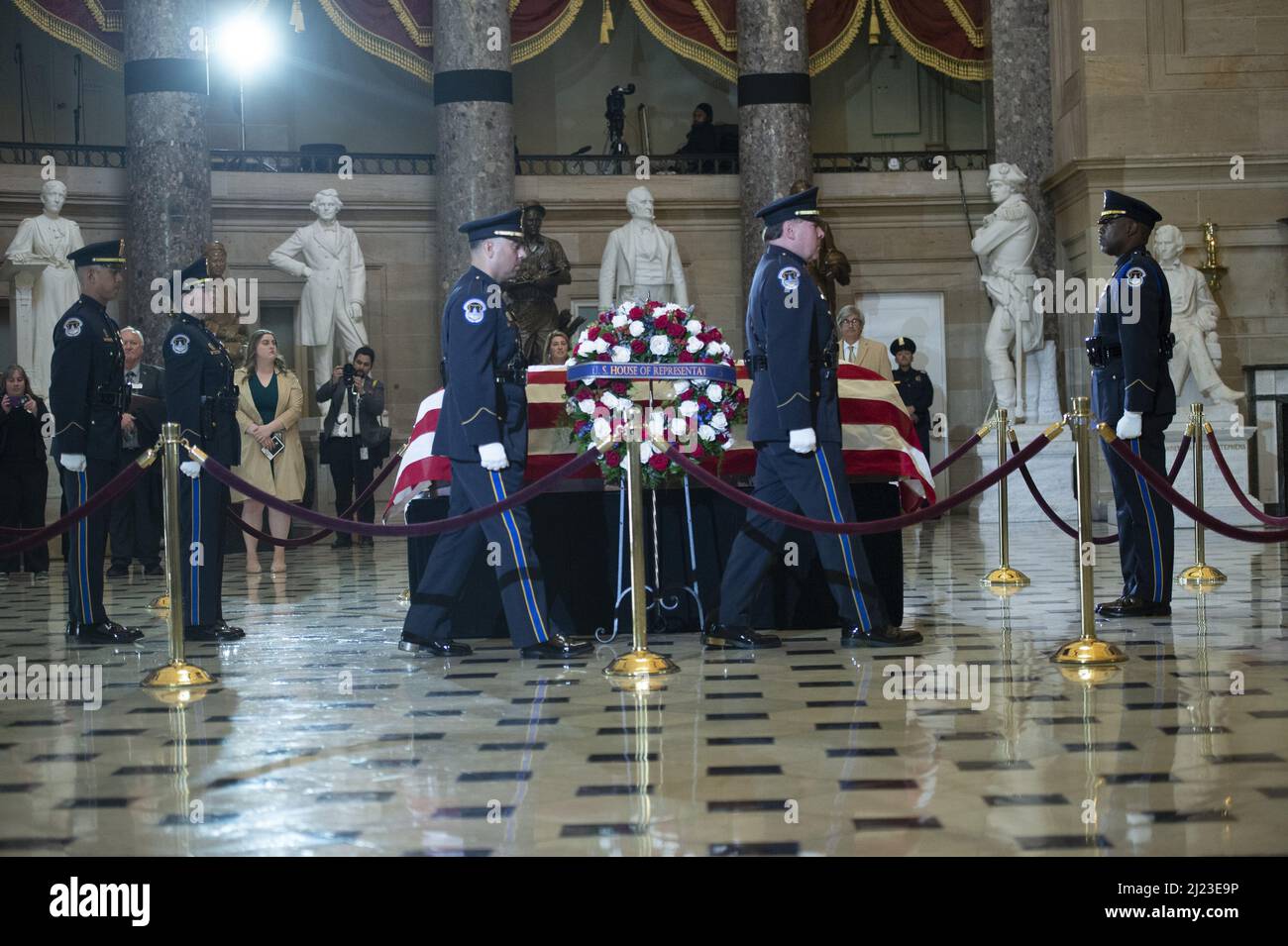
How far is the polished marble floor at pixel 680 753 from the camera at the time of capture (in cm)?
396

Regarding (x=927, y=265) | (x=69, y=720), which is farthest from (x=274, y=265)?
(x=69, y=720)

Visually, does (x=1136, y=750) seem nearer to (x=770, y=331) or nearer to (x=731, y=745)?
(x=731, y=745)

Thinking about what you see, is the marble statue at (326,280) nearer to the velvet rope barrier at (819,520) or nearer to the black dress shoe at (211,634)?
the black dress shoe at (211,634)

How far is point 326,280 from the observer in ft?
55.4

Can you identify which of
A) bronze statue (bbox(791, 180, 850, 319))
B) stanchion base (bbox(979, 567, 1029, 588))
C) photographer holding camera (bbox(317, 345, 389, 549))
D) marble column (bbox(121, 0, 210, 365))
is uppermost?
marble column (bbox(121, 0, 210, 365))

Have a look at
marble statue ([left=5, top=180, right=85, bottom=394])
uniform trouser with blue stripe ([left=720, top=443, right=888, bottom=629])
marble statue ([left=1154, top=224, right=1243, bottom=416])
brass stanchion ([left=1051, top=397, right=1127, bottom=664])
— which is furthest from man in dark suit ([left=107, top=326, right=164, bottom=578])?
marble statue ([left=1154, top=224, right=1243, bottom=416])

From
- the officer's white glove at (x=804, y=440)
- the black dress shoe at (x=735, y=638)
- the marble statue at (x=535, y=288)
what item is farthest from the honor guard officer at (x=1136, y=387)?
the marble statue at (x=535, y=288)

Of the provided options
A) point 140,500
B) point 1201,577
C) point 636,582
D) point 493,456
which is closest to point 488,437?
point 493,456

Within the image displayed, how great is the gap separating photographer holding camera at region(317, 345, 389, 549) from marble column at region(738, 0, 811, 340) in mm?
4623

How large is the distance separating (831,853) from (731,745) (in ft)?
4.39

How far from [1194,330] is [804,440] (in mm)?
9493

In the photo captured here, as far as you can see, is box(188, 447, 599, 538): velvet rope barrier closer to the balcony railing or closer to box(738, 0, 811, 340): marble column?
box(738, 0, 811, 340): marble column

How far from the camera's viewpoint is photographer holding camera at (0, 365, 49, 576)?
42.0 ft

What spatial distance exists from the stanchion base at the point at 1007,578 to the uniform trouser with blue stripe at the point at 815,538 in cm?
263
